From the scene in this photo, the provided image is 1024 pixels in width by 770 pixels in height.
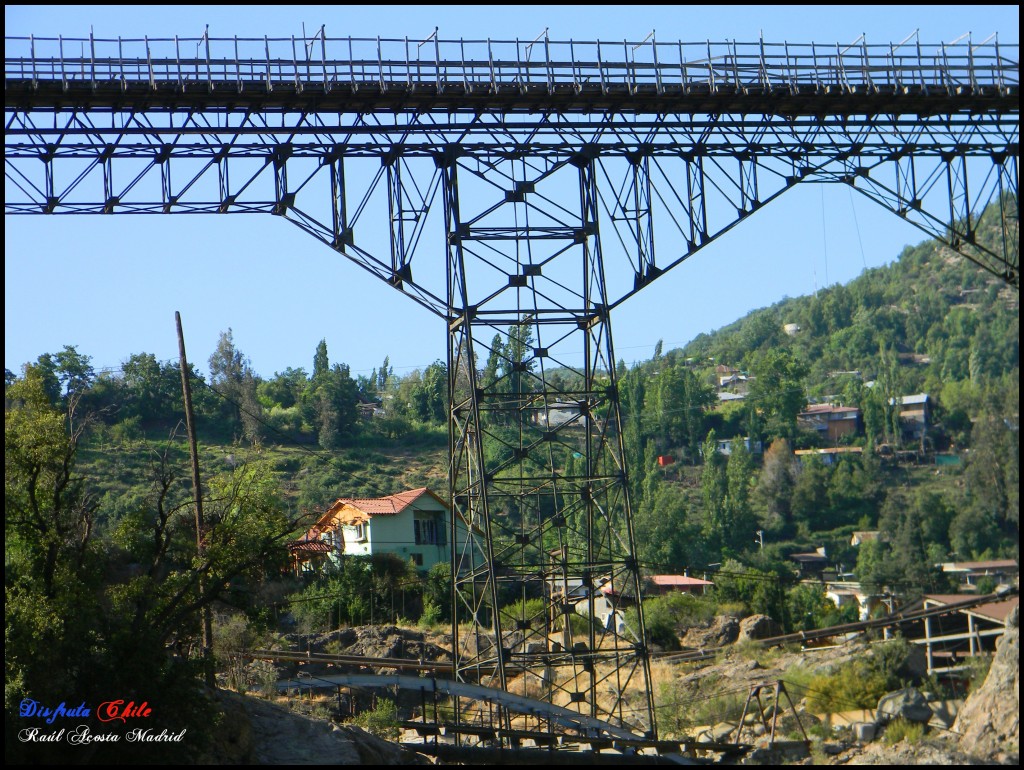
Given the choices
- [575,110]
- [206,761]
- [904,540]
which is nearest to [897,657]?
[575,110]

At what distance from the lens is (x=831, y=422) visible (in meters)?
122

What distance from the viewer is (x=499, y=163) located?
23.6 m

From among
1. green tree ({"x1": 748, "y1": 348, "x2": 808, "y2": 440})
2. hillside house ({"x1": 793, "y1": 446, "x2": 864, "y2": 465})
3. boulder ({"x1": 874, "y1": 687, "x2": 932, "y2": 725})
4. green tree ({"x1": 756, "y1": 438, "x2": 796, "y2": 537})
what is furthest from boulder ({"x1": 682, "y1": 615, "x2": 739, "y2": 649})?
green tree ({"x1": 748, "y1": 348, "x2": 808, "y2": 440})

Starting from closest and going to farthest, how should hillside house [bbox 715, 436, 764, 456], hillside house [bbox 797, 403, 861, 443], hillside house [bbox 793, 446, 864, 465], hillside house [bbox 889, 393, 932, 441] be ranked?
1. hillside house [bbox 793, 446, 864, 465]
2. hillside house [bbox 715, 436, 764, 456]
3. hillside house [bbox 889, 393, 932, 441]
4. hillside house [bbox 797, 403, 861, 443]

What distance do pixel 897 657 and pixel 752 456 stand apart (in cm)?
7565

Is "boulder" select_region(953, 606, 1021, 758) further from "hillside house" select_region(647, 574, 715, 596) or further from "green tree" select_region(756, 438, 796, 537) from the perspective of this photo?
"green tree" select_region(756, 438, 796, 537)

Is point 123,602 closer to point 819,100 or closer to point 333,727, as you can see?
point 333,727

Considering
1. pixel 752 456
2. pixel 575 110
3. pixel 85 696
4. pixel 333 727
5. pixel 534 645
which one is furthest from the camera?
pixel 752 456

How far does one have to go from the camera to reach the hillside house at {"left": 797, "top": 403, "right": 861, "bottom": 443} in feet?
394

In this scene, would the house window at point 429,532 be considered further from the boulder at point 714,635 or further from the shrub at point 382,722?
the shrub at point 382,722

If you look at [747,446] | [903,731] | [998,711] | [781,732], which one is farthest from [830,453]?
[998,711]

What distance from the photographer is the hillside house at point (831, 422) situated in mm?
120062

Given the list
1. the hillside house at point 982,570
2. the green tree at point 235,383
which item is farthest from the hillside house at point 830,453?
the green tree at point 235,383

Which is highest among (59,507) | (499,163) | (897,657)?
(499,163)
